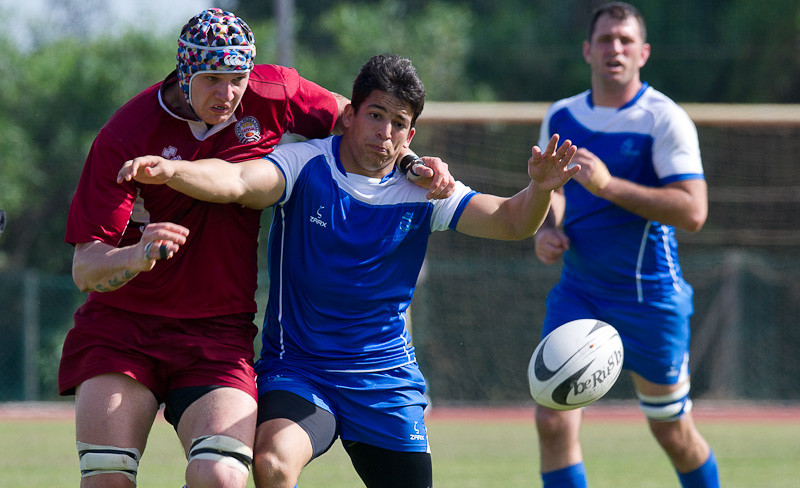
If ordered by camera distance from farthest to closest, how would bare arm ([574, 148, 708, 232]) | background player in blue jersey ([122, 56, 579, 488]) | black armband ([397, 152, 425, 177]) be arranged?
bare arm ([574, 148, 708, 232]) < black armband ([397, 152, 425, 177]) < background player in blue jersey ([122, 56, 579, 488])

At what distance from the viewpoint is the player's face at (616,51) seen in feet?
20.5

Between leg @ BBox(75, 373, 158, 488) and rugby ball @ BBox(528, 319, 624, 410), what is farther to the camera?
rugby ball @ BBox(528, 319, 624, 410)

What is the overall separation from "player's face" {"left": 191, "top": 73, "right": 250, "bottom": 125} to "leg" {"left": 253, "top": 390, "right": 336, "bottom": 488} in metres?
1.20

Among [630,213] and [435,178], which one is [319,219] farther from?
[630,213]

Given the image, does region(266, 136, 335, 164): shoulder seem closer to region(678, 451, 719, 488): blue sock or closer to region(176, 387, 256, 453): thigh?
region(176, 387, 256, 453): thigh

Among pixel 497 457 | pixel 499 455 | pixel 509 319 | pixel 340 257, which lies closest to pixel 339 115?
pixel 340 257

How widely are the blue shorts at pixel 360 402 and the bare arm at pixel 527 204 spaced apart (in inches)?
31.9

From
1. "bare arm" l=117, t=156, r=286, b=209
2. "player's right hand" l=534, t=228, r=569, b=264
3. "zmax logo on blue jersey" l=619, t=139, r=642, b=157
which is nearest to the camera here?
"bare arm" l=117, t=156, r=286, b=209

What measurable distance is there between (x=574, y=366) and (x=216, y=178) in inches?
79.6

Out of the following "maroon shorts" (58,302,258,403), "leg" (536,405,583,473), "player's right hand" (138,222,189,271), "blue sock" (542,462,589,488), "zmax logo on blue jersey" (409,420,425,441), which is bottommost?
"blue sock" (542,462,589,488)

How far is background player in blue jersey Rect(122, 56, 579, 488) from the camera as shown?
4.53m

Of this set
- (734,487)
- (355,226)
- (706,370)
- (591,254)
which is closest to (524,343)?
(706,370)

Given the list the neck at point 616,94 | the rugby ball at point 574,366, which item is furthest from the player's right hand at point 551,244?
the neck at point 616,94

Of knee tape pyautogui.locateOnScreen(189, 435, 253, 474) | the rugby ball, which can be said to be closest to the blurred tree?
the rugby ball
